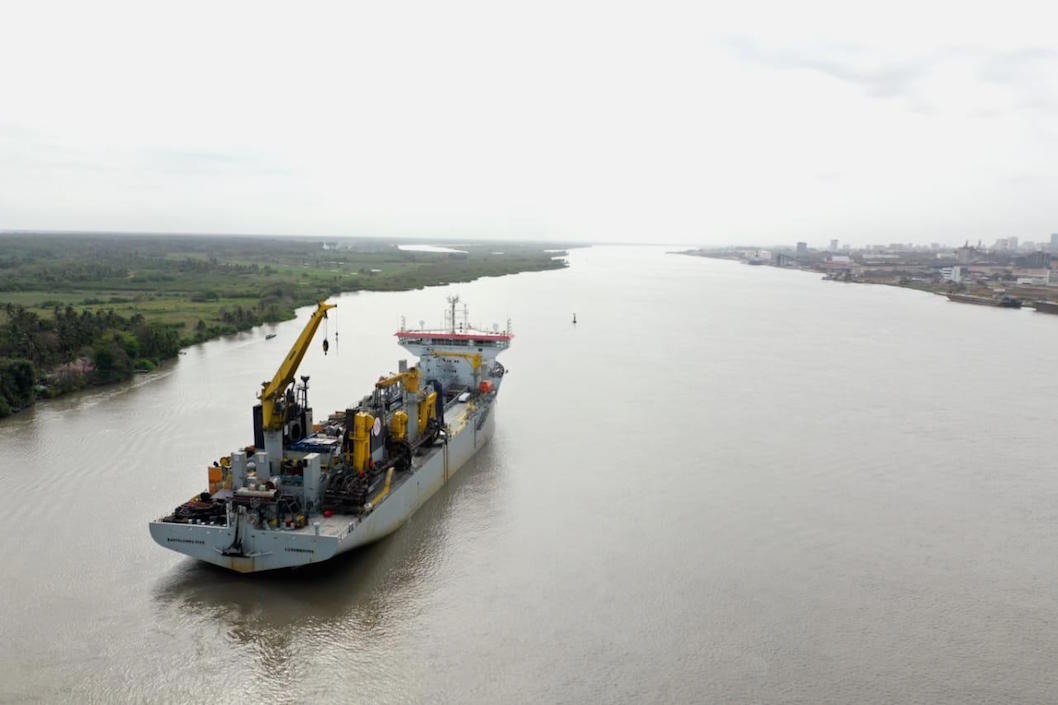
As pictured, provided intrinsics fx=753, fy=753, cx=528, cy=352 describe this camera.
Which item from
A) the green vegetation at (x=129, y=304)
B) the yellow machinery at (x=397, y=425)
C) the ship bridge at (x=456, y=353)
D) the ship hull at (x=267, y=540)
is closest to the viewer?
the ship hull at (x=267, y=540)

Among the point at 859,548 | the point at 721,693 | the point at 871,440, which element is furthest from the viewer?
the point at 871,440

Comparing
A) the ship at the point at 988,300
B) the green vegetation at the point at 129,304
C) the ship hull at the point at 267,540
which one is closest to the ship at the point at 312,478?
the ship hull at the point at 267,540

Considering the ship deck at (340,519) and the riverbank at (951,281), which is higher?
the riverbank at (951,281)

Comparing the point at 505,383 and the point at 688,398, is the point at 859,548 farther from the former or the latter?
the point at 505,383

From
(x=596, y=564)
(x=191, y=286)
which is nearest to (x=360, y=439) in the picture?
(x=596, y=564)

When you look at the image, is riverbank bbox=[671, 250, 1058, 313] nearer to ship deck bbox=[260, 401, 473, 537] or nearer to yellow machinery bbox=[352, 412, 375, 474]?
ship deck bbox=[260, 401, 473, 537]

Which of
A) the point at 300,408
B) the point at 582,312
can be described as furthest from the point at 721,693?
the point at 582,312

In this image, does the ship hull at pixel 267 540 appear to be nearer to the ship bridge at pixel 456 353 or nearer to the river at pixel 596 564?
the river at pixel 596 564
